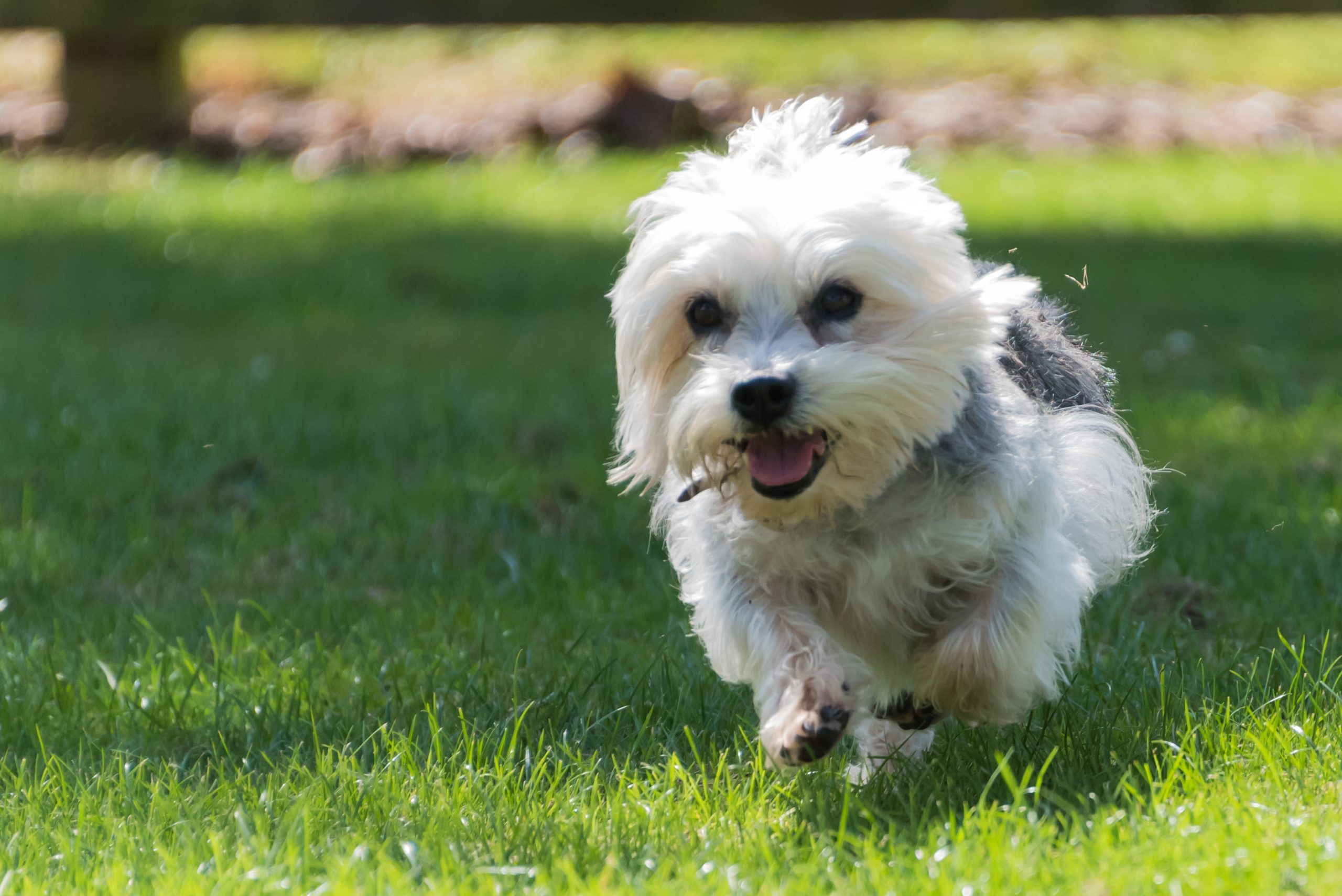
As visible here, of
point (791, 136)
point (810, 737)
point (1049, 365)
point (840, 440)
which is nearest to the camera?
point (810, 737)

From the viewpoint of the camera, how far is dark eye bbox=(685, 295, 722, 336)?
3.14 metres

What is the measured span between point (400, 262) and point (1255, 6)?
6.24 meters

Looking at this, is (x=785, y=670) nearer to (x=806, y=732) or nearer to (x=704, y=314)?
(x=806, y=732)

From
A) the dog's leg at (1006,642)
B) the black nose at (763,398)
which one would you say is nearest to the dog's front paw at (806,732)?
the dog's leg at (1006,642)

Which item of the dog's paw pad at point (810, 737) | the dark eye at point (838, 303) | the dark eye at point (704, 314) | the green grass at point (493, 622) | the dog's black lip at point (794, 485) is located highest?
the dark eye at point (838, 303)

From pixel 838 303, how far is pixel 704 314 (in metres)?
0.26

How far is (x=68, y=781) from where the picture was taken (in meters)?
3.37

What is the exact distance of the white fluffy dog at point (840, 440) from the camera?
2988mm

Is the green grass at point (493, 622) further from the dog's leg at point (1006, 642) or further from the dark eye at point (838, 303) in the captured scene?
the dark eye at point (838, 303)

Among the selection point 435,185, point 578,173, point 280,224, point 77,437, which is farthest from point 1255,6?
point 77,437

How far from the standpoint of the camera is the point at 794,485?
9.83ft

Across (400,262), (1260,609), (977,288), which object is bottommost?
(400,262)

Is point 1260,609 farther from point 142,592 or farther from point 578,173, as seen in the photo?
point 578,173

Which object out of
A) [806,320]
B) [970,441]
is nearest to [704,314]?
[806,320]
